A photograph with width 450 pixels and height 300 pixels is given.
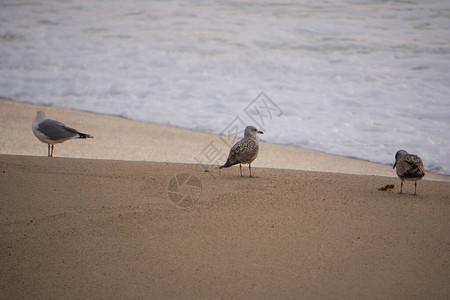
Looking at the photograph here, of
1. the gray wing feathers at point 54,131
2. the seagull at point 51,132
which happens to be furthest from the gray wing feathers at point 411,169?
the gray wing feathers at point 54,131

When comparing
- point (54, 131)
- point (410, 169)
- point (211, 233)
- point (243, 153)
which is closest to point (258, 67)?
point (54, 131)

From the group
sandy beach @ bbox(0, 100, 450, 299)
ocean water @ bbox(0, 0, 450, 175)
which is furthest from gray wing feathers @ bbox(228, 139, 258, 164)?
ocean water @ bbox(0, 0, 450, 175)

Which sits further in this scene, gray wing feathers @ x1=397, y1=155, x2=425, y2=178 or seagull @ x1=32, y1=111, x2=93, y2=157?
seagull @ x1=32, y1=111, x2=93, y2=157

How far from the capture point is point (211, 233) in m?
3.44

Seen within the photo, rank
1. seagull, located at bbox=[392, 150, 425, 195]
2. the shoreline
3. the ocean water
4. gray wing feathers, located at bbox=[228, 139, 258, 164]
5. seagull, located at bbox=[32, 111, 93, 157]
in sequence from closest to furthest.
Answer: the shoreline, seagull, located at bbox=[392, 150, 425, 195], gray wing feathers, located at bbox=[228, 139, 258, 164], seagull, located at bbox=[32, 111, 93, 157], the ocean water

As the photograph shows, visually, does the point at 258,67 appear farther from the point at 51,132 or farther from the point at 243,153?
the point at 243,153

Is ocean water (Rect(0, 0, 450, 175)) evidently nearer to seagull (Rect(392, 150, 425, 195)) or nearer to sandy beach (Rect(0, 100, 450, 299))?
seagull (Rect(392, 150, 425, 195))

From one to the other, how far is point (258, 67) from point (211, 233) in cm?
792

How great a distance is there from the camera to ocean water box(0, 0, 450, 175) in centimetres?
793

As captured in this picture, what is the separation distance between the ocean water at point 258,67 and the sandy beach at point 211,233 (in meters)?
2.73

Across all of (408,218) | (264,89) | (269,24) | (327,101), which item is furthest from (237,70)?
(408,218)

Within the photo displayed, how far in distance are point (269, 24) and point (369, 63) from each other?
4066mm

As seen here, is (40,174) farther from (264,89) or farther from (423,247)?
(264,89)

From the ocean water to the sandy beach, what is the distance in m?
2.73
